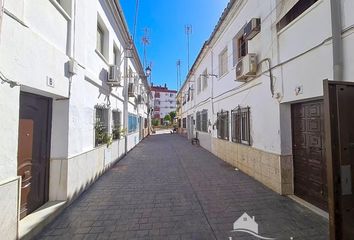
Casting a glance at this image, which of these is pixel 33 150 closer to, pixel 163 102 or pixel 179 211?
pixel 179 211

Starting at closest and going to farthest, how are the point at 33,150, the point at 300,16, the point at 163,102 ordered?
the point at 33,150 → the point at 300,16 → the point at 163,102

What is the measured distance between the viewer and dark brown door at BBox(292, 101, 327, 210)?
12.8 feet

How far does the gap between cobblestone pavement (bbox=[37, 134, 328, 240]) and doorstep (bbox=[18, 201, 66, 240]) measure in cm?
12

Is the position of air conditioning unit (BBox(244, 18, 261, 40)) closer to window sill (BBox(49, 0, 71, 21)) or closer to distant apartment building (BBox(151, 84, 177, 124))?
window sill (BBox(49, 0, 71, 21))

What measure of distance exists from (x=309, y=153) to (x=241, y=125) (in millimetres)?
3039

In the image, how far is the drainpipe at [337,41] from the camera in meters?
3.17

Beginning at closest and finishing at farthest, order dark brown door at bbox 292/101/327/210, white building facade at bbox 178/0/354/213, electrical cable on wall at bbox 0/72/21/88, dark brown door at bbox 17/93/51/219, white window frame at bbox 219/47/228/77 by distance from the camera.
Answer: electrical cable on wall at bbox 0/72/21/88 < dark brown door at bbox 17/93/51/219 < white building facade at bbox 178/0/354/213 < dark brown door at bbox 292/101/327/210 < white window frame at bbox 219/47/228/77

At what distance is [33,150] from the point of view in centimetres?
362

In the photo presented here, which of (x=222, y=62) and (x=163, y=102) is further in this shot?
(x=163, y=102)

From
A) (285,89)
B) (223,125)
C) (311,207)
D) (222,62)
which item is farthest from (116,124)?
(311,207)

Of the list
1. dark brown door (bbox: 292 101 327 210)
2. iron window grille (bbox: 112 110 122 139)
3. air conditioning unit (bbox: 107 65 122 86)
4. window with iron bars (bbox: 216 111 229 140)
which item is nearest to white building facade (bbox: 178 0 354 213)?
dark brown door (bbox: 292 101 327 210)

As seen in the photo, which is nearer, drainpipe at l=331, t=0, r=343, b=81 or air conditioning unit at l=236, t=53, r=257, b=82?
drainpipe at l=331, t=0, r=343, b=81

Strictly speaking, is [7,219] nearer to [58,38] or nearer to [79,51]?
[58,38]

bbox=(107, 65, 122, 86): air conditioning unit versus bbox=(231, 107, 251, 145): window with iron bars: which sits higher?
bbox=(107, 65, 122, 86): air conditioning unit
